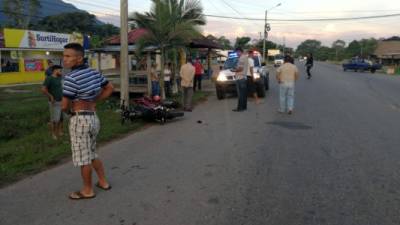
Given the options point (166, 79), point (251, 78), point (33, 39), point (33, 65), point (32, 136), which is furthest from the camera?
point (33, 39)

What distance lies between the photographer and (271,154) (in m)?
7.95

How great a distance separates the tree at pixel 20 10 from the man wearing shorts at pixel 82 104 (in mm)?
67075

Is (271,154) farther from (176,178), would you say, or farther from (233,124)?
(233,124)

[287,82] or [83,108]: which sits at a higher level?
[83,108]

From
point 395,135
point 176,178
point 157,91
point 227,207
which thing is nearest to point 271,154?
point 176,178

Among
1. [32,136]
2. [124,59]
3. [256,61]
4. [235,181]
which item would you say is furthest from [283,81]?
[235,181]

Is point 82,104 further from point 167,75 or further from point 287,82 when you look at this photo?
point 167,75

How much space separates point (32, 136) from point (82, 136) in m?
6.43

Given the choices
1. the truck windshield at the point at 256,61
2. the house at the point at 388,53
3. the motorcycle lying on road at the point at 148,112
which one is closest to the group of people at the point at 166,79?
the truck windshield at the point at 256,61

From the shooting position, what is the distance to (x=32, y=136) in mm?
11445

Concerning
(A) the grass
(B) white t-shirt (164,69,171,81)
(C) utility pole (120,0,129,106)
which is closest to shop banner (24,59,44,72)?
(A) the grass

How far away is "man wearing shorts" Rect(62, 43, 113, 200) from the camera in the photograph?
5.47 m

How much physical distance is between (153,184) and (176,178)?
0.40m

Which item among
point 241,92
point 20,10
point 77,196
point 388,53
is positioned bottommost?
point 77,196
